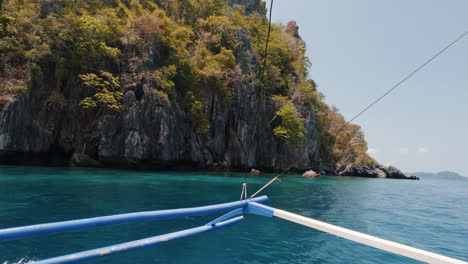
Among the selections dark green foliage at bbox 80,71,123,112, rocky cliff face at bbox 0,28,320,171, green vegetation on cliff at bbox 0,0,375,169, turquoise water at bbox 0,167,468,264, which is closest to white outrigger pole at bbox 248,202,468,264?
turquoise water at bbox 0,167,468,264

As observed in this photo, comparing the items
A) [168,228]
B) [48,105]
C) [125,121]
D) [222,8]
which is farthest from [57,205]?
[222,8]

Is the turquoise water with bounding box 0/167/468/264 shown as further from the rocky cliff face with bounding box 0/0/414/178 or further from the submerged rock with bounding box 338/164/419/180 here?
the submerged rock with bounding box 338/164/419/180

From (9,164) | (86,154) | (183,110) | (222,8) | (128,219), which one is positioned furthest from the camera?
(222,8)

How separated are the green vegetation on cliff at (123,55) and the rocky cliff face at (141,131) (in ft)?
1.95

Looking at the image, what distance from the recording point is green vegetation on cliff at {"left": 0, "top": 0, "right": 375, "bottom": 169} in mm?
19594

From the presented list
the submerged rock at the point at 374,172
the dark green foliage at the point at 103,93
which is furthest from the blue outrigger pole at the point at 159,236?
the submerged rock at the point at 374,172

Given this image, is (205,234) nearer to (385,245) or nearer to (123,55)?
(385,245)

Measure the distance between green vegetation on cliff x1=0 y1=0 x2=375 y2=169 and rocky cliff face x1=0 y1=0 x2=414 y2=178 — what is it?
595mm

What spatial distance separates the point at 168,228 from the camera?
20.2 ft

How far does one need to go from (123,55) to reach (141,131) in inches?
348

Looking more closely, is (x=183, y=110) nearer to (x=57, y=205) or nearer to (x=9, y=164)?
(x=9, y=164)

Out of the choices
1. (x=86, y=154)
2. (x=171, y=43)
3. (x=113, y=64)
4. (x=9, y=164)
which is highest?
(x=171, y=43)

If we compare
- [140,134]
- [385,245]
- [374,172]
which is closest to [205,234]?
[385,245]

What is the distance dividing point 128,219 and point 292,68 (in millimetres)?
42948
